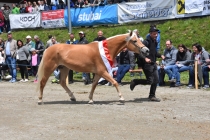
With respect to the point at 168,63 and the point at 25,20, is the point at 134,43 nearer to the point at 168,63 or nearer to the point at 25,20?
the point at 168,63

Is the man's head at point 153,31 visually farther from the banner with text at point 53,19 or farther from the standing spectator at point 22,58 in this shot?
the banner with text at point 53,19

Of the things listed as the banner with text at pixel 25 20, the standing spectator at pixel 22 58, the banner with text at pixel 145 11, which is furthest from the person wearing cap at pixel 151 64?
the banner with text at pixel 25 20

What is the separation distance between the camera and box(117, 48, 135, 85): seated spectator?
1541 cm

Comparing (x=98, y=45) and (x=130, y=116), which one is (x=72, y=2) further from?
(x=130, y=116)

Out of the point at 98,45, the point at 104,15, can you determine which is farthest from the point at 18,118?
Answer: the point at 104,15

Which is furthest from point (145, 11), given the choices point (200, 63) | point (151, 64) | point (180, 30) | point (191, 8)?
point (151, 64)

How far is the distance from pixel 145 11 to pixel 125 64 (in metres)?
6.53

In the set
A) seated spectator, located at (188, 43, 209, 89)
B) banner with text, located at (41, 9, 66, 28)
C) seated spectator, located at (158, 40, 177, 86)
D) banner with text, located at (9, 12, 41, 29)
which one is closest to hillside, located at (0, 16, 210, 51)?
banner with text, located at (41, 9, 66, 28)

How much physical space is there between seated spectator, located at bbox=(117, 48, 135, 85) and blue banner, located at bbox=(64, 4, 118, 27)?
7.15 m

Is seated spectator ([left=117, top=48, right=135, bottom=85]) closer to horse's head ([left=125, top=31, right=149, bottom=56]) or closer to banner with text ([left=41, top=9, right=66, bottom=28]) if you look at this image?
horse's head ([left=125, top=31, right=149, bottom=56])

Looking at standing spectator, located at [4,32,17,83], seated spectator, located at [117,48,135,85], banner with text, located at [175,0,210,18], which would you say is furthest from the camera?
banner with text, located at [175,0,210,18]

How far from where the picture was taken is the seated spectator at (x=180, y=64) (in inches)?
553

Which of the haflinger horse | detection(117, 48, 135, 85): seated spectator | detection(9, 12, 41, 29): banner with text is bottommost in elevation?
detection(117, 48, 135, 85): seated spectator

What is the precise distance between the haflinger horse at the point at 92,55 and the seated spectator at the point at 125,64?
4801 mm
